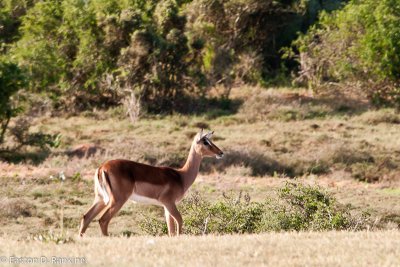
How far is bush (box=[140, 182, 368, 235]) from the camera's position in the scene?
13.2 metres

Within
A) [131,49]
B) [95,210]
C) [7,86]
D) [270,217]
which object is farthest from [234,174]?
[95,210]

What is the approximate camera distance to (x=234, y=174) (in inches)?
871

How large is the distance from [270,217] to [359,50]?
17838 millimetres

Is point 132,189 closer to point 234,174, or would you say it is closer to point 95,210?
point 95,210

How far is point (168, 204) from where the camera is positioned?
1268cm

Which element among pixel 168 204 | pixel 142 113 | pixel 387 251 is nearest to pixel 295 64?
pixel 142 113

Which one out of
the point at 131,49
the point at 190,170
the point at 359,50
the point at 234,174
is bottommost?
the point at 234,174

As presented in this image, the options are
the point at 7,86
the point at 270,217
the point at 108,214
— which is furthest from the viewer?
the point at 7,86

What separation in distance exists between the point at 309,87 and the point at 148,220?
19.4 meters

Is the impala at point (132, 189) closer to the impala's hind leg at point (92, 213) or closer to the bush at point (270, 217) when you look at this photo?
the impala's hind leg at point (92, 213)

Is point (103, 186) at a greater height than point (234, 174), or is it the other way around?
point (103, 186)

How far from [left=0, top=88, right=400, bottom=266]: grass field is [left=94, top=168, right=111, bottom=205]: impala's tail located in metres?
0.56

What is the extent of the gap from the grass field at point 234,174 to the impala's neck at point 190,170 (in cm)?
134

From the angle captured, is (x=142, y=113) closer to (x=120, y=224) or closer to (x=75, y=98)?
(x=75, y=98)
